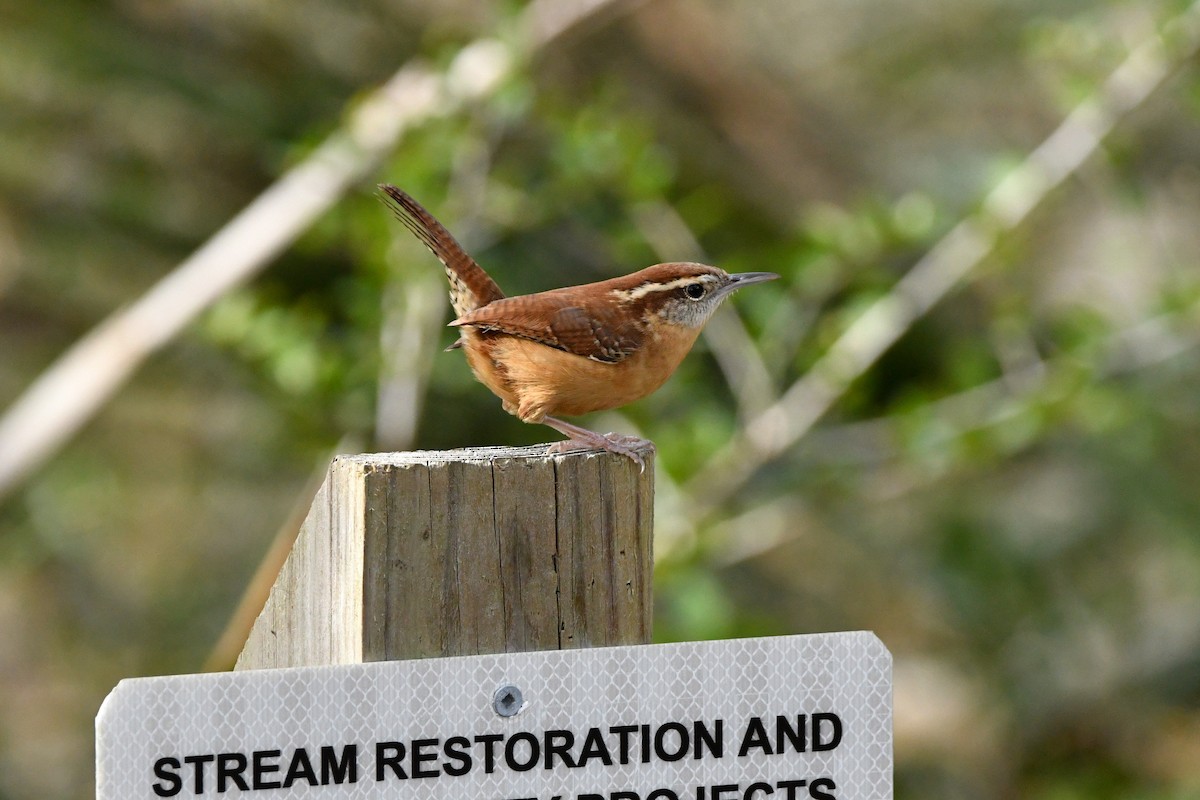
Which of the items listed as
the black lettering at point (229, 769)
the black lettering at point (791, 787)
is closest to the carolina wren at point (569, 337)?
the black lettering at point (791, 787)

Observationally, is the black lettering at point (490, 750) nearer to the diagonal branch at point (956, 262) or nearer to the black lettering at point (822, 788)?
the black lettering at point (822, 788)

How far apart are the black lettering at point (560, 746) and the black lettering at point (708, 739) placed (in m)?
0.15

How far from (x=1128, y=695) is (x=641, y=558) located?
5449mm

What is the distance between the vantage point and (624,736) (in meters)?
1.64

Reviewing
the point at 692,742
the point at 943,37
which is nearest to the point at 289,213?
the point at 692,742

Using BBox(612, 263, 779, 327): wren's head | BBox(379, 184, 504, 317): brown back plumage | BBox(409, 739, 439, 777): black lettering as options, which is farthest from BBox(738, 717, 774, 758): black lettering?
BBox(379, 184, 504, 317): brown back plumage

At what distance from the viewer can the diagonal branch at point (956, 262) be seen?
3.90m

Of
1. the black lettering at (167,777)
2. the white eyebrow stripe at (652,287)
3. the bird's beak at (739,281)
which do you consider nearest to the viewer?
the black lettering at (167,777)

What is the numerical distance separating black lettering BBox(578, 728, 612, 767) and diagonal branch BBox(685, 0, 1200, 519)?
2.36 meters

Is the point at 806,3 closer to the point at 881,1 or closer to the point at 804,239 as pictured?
the point at 881,1

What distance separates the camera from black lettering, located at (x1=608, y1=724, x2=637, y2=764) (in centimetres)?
164

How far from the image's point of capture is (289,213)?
4281 mm

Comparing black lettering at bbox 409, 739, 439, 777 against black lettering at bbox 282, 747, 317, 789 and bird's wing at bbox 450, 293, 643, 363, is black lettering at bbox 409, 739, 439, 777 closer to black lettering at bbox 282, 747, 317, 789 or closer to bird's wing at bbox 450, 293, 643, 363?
black lettering at bbox 282, 747, 317, 789

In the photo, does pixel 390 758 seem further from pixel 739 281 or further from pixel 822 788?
pixel 739 281
